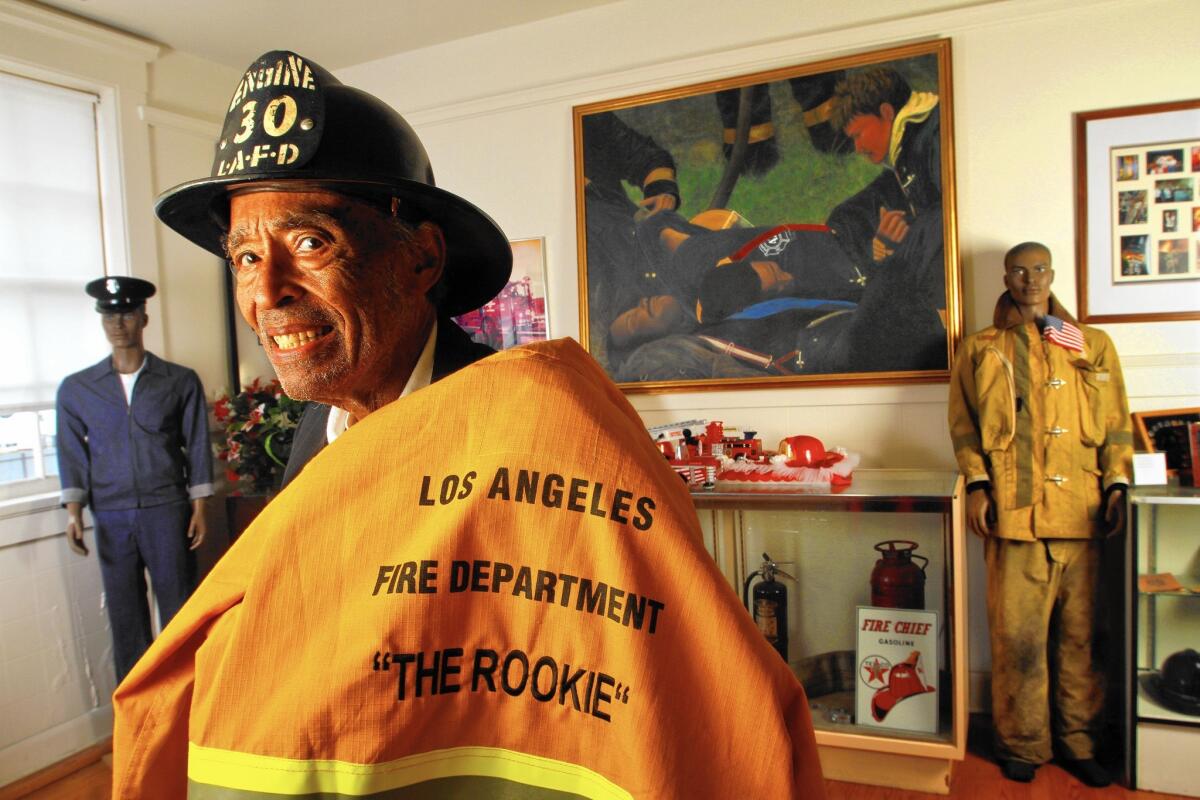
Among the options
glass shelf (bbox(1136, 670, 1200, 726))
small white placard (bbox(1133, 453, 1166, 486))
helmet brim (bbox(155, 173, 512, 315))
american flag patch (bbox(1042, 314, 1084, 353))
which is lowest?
glass shelf (bbox(1136, 670, 1200, 726))

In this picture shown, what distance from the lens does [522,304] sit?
4047mm

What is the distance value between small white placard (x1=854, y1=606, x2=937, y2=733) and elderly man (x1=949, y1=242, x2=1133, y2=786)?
40cm

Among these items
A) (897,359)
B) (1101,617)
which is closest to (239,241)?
(897,359)

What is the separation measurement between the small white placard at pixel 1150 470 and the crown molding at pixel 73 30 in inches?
187

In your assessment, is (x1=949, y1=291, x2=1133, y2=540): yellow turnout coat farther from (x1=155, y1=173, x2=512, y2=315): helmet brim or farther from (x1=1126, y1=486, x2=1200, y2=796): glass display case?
(x1=155, y1=173, x2=512, y2=315): helmet brim

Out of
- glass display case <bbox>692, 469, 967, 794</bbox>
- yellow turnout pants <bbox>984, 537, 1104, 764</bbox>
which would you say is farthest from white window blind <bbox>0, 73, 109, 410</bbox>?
yellow turnout pants <bbox>984, 537, 1104, 764</bbox>

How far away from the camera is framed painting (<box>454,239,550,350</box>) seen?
399 cm

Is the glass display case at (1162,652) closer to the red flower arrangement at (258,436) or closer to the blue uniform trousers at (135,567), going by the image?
the red flower arrangement at (258,436)

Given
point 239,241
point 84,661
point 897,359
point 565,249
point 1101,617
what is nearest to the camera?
point 239,241

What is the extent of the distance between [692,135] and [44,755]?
155 inches

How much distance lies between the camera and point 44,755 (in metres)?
3.37

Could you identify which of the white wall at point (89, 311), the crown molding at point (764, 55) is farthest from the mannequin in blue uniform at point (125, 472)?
the crown molding at point (764, 55)

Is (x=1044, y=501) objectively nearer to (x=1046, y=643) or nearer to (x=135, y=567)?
(x=1046, y=643)

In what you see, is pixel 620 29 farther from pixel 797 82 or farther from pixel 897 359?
pixel 897 359
